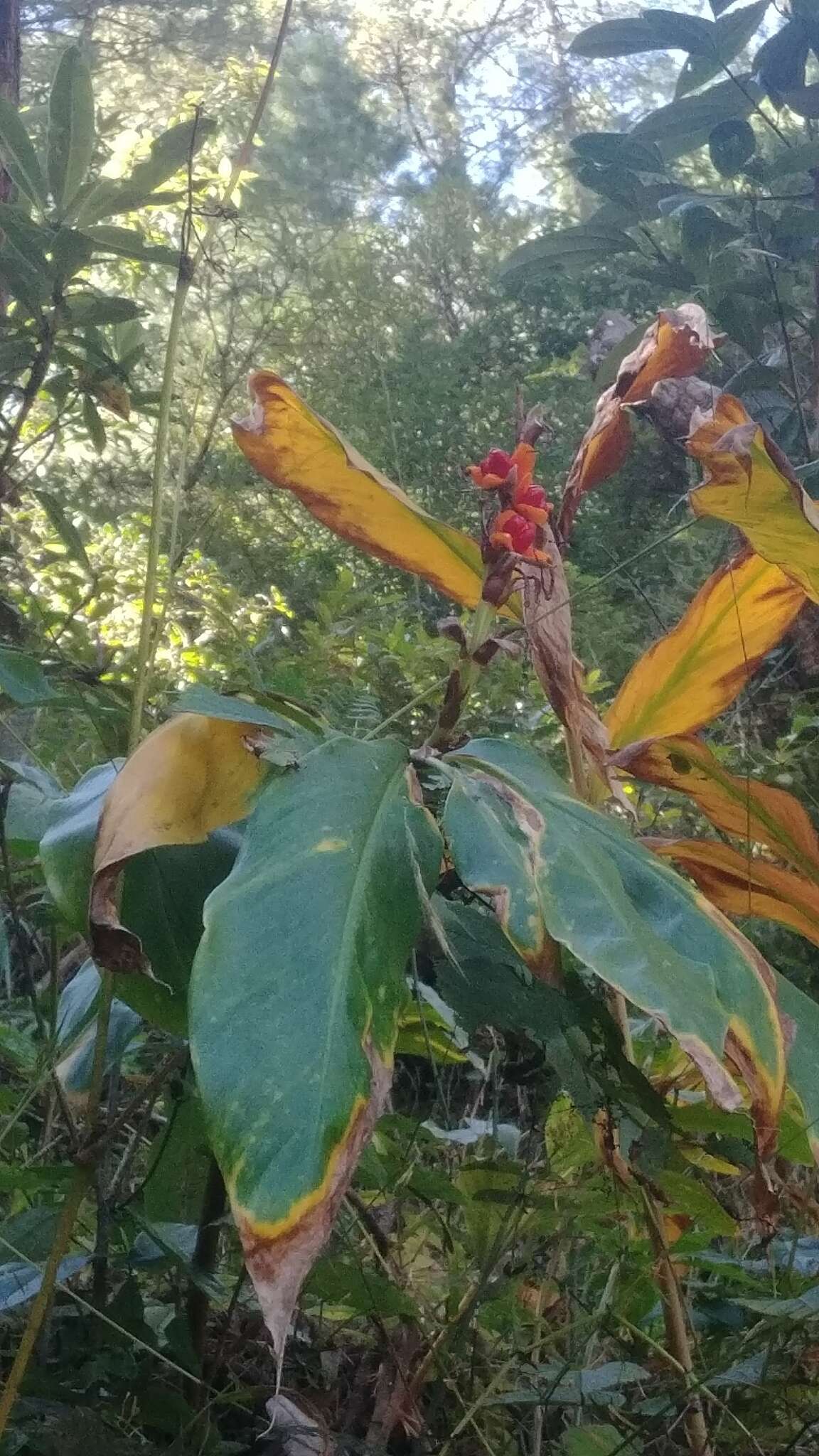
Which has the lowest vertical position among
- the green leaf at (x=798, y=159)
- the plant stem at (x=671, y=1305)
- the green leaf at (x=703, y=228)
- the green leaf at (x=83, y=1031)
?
the plant stem at (x=671, y=1305)

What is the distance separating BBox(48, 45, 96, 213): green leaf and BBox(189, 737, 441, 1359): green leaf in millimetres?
762

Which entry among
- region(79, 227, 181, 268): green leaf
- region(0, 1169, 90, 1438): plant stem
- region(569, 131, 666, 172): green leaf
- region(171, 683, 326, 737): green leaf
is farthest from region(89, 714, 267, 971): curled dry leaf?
region(569, 131, 666, 172): green leaf

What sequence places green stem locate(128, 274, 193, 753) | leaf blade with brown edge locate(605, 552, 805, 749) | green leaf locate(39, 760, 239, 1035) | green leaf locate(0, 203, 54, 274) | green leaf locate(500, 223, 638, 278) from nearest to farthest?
1. green leaf locate(39, 760, 239, 1035)
2. green stem locate(128, 274, 193, 753)
3. leaf blade with brown edge locate(605, 552, 805, 749)
4. green leaf locate(0, 203, 54, 274)
5. green leaf locate(500, 223, 638, 278)

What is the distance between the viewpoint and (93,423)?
1.08 meters

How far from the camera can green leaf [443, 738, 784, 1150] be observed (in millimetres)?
313

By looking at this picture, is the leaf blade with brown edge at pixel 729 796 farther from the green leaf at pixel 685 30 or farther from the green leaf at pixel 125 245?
the green leaf at pixel 685 30

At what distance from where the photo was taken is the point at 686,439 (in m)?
0.48

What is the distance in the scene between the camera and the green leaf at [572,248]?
5.55 feet

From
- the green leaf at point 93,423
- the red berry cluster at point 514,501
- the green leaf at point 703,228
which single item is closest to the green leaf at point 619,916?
the red berry cluster at point 514,501

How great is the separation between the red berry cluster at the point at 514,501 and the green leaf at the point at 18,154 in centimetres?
63

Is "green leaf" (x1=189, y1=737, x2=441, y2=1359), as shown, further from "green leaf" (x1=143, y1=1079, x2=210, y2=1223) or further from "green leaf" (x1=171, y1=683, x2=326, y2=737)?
"green leaf" (x1=143, y1=1079, x2=210, y2=1223)

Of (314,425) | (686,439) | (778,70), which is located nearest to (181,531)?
(314,425)

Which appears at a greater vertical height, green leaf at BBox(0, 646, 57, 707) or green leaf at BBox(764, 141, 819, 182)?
green leaf at BBox(0, 646, 57, 707)

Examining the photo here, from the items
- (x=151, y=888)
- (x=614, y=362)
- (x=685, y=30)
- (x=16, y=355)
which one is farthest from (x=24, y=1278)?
(x=685, y=30)
